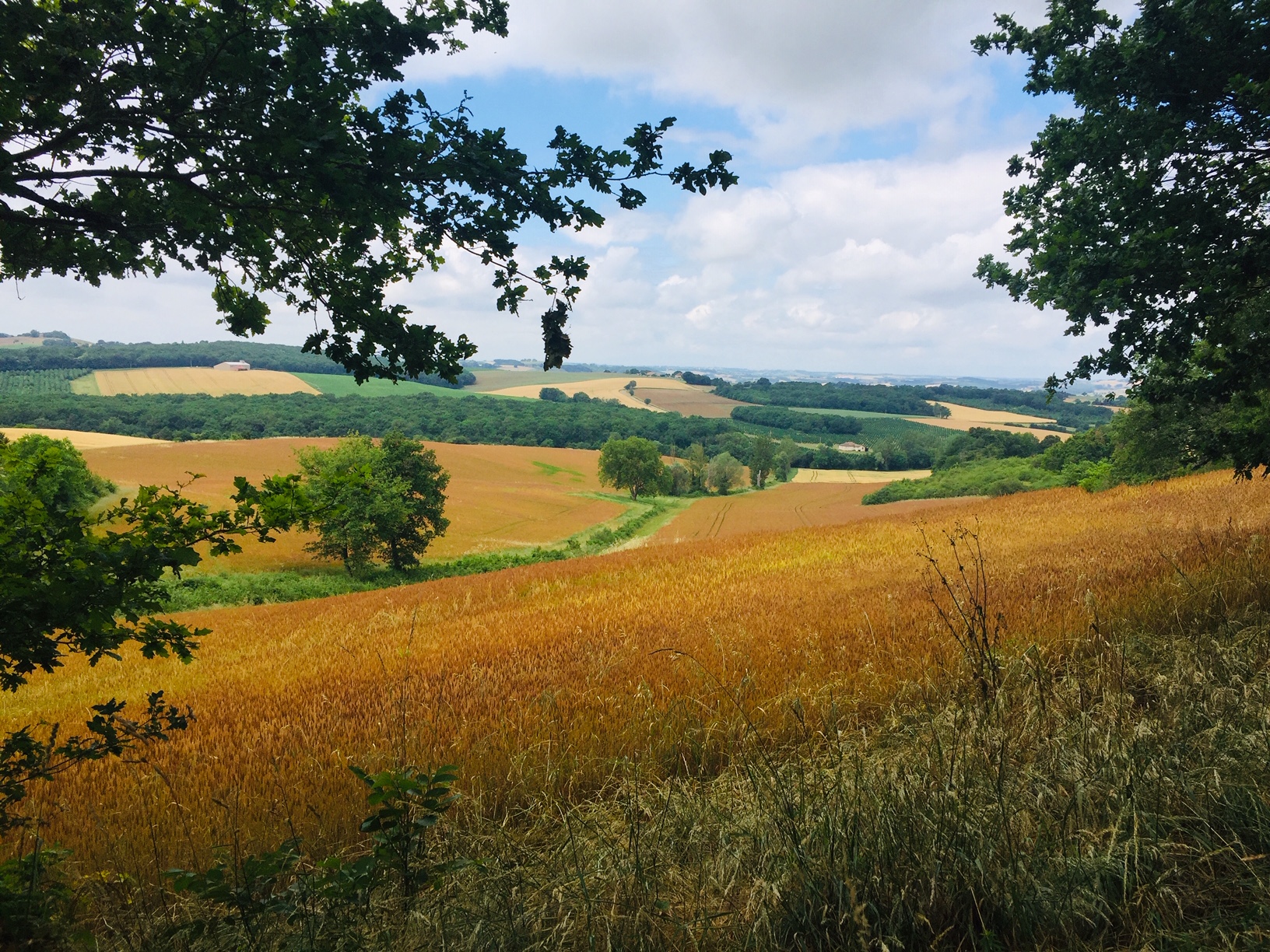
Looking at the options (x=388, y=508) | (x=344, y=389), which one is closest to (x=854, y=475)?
(x=388, y=508)

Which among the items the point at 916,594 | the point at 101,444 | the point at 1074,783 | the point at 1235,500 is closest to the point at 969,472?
the point at 1235,500

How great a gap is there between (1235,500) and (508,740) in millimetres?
15852

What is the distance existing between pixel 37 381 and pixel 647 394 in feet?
338

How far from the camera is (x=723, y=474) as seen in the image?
89188mm

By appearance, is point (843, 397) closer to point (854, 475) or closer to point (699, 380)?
point (699, 380)

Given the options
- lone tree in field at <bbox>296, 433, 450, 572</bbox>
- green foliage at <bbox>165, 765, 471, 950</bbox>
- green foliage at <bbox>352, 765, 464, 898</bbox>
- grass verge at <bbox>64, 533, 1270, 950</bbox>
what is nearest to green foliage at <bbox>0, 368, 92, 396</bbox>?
lone tree in field at <bbox>296, 433, 450, 572</bbox>

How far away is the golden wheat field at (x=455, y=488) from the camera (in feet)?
134

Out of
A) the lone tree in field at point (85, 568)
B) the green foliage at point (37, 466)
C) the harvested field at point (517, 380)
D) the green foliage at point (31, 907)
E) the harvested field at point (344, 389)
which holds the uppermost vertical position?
the harvested field at point (517, 380)

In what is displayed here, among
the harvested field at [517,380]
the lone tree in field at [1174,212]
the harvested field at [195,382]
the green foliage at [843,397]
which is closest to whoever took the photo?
the lone tree in field at [1174,212]

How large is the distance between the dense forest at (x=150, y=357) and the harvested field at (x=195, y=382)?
14.4 feet

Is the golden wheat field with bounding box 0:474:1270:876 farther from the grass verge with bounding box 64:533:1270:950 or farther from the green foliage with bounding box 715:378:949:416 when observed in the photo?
the green foliage with bounding box 715:378:949:416

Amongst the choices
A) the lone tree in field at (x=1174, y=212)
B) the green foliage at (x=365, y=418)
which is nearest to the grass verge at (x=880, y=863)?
the lone tree in field at (x=1174, y=212)

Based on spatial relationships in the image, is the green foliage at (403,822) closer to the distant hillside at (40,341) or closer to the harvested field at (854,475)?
the harvested field at (854,475)

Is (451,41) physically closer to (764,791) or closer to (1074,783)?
(764,791)
